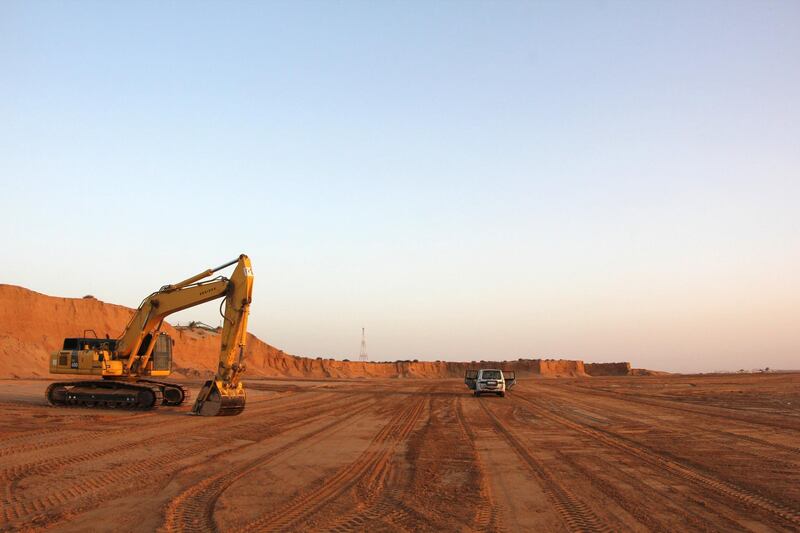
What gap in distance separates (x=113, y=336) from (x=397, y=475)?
68360mm

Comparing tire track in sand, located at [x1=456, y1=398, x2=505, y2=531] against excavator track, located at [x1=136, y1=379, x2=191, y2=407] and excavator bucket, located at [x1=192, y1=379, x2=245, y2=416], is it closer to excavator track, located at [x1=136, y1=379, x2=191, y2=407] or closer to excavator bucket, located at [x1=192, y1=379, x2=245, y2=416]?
excavator bucket, located at [x1=192, y1=379, x2=245, y2=416]

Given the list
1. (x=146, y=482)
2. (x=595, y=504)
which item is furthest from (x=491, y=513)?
(x=146, y=482)

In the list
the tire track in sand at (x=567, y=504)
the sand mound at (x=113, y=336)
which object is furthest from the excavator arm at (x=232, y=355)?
the sand mound at (x=113, y=336)

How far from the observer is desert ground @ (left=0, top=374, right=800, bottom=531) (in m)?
7.66

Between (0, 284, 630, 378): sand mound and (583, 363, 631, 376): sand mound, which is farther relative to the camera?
(583, 363, 631, 376): sand mound

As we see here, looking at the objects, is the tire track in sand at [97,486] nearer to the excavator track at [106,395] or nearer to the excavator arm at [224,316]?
the excavator arm at [224,316]

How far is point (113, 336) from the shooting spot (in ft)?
229

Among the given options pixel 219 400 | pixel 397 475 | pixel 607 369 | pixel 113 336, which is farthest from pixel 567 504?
pixel 607 369

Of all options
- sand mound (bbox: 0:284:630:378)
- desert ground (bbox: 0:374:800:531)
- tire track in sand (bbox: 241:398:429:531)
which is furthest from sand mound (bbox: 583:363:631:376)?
tire track in sand (bbox: 241:398:429:531)

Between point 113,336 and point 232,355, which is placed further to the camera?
point 113,336

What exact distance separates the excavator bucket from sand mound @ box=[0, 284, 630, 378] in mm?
41810

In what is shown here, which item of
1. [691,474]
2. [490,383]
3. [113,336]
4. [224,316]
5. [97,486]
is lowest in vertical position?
[97,486]

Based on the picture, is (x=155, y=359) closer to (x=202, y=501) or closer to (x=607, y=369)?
(x=202, y=501)

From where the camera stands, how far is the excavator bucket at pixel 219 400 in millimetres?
21250
